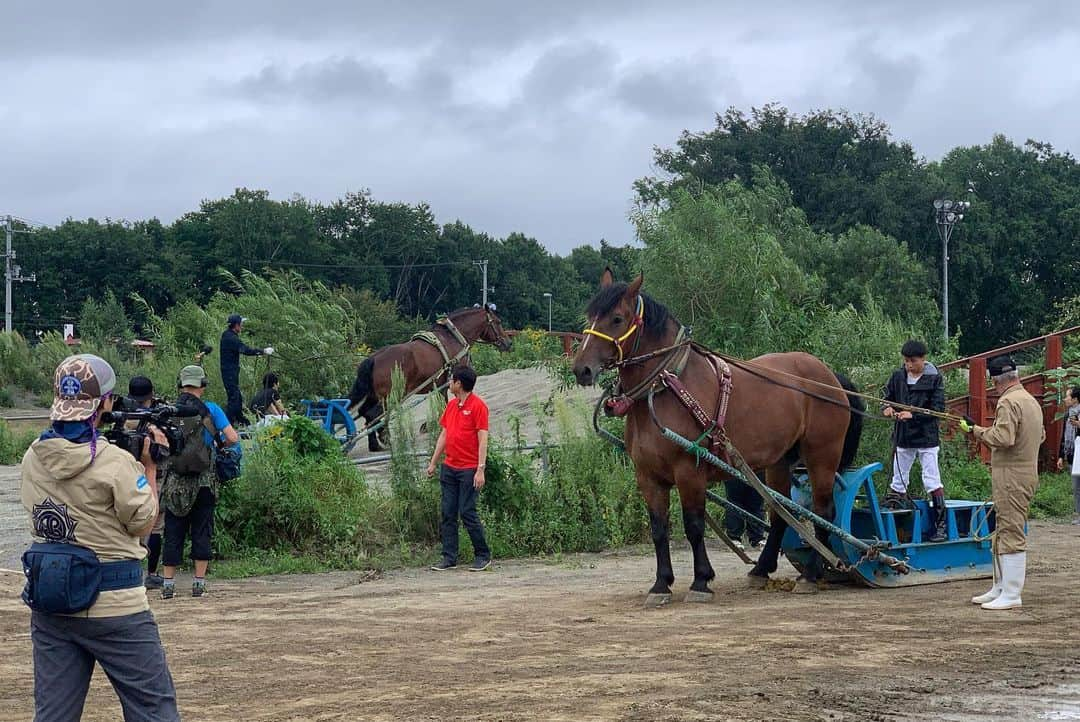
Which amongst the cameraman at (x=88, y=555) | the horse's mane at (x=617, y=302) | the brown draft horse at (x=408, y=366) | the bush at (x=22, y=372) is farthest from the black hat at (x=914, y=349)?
the bush at (x=22, y=372)

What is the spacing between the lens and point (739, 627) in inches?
319

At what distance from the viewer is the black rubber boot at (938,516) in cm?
1026

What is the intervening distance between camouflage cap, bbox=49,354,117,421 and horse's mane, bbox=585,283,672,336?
5.04 metres

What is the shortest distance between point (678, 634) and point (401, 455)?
560 centimetres

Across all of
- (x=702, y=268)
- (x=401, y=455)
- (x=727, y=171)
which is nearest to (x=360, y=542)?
(x=401, y=455)

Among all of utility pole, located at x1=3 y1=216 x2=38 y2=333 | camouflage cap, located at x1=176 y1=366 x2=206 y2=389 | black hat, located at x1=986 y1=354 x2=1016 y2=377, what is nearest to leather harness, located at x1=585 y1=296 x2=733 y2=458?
black hat, located at x1=986 y1=354 x2=1016 y2=377

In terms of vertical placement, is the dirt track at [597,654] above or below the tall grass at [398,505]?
below

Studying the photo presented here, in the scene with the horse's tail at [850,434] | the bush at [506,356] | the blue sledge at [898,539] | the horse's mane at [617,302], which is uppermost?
the bush at [506,356]

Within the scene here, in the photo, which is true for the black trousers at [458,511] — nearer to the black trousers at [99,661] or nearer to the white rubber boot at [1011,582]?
the white rubber boot at [1011,582]

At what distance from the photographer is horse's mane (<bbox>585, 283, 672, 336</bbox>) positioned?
30.6 ft

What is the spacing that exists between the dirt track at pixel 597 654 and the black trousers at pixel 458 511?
1013mm

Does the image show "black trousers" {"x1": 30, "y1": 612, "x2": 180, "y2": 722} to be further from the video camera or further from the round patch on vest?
the video camera

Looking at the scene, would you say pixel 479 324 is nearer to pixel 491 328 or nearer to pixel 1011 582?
pixel 491 328

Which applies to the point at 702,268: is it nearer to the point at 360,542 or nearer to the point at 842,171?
the point at 360,542
